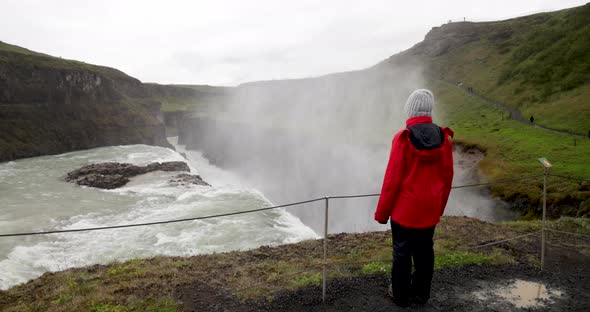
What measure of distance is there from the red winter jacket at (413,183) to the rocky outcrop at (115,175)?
114 ft

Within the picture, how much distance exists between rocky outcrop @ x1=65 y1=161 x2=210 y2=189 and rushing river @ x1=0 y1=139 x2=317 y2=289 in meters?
1.16

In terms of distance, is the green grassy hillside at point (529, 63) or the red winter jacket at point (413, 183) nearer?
the red winter jacket at point (413, 183)

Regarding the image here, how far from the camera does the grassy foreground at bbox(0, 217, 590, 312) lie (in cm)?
689

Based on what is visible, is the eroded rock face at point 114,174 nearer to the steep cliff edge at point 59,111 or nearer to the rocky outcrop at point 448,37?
the steep cliff edge at point 59,111

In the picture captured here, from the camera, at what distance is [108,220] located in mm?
25922

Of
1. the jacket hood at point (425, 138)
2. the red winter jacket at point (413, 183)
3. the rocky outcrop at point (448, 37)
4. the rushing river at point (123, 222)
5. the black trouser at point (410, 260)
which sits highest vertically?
the rocky outcrop at point (448, 37)

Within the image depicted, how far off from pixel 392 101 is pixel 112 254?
79162mm

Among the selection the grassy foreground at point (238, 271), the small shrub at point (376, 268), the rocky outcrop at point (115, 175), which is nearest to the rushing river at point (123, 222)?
the rocky outcrop at point (115, 175)

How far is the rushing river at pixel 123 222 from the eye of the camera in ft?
59.7

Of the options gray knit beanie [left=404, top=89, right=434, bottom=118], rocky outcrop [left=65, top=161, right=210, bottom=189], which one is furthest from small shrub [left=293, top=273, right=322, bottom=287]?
rocky outcrop [left=65, top=161, right=210, bottom=189]

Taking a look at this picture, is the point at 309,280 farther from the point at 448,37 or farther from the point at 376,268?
the point at 448,37

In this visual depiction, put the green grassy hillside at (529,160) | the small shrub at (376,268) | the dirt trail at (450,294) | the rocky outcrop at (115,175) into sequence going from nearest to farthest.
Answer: the dirt trail at (450,294)
the small shrub at (376,268)
the green grassy hillside at (529,160)
the rocky outcrop at (115,175)

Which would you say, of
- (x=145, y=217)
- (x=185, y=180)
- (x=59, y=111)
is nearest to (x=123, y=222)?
(x=145, y=217)

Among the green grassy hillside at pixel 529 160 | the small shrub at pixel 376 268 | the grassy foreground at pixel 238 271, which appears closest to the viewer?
the grassy foreground at pixel 238 271
